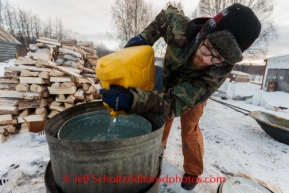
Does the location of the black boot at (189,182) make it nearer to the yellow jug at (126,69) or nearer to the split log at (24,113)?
the yellow jug at (126,69)

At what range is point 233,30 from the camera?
42.6 inches

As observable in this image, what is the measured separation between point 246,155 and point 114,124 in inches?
98.5

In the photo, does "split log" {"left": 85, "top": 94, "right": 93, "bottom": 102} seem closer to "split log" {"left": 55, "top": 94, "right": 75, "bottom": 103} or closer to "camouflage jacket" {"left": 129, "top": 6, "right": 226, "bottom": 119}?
"split log" {"left": 55, "top": 94, "right": 75, "bottom": 103}

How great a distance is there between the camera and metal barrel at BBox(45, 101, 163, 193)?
3.08 ft

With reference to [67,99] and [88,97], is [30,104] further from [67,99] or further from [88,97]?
[88,97]

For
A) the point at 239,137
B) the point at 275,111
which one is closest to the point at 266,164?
the point at 239,137

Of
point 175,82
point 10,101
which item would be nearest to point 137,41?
point 175,82

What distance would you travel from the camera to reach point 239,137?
3521 mm

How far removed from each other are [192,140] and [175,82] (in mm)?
706

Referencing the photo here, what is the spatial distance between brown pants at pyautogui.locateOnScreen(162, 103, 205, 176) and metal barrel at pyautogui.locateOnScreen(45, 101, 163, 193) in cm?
79

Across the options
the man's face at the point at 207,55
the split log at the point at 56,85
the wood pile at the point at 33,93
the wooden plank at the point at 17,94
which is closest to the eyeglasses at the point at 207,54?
the man's face at the point at 207,55

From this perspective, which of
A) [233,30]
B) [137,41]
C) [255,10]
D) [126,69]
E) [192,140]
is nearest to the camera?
[233,30]

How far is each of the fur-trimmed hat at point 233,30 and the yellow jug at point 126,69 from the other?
511mm

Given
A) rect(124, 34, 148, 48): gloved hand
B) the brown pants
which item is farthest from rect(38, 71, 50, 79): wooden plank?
the brown pants
